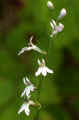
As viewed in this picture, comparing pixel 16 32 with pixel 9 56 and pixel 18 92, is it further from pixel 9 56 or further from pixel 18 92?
pixel 18 92

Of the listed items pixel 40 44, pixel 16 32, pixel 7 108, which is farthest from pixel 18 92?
pixel 16 32

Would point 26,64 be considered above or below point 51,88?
above

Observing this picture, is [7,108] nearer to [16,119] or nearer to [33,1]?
[16,119]

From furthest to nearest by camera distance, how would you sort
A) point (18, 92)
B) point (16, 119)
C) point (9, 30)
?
1. point (9, 30)
2. point (18, 92)
3. point (16, 119)

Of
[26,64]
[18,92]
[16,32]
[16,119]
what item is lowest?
[16,119]

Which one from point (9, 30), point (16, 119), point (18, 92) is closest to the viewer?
point (16, 119)

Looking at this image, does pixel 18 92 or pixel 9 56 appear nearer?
pixel 18 92

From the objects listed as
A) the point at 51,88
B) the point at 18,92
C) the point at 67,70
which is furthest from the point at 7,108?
the point at 67,70
